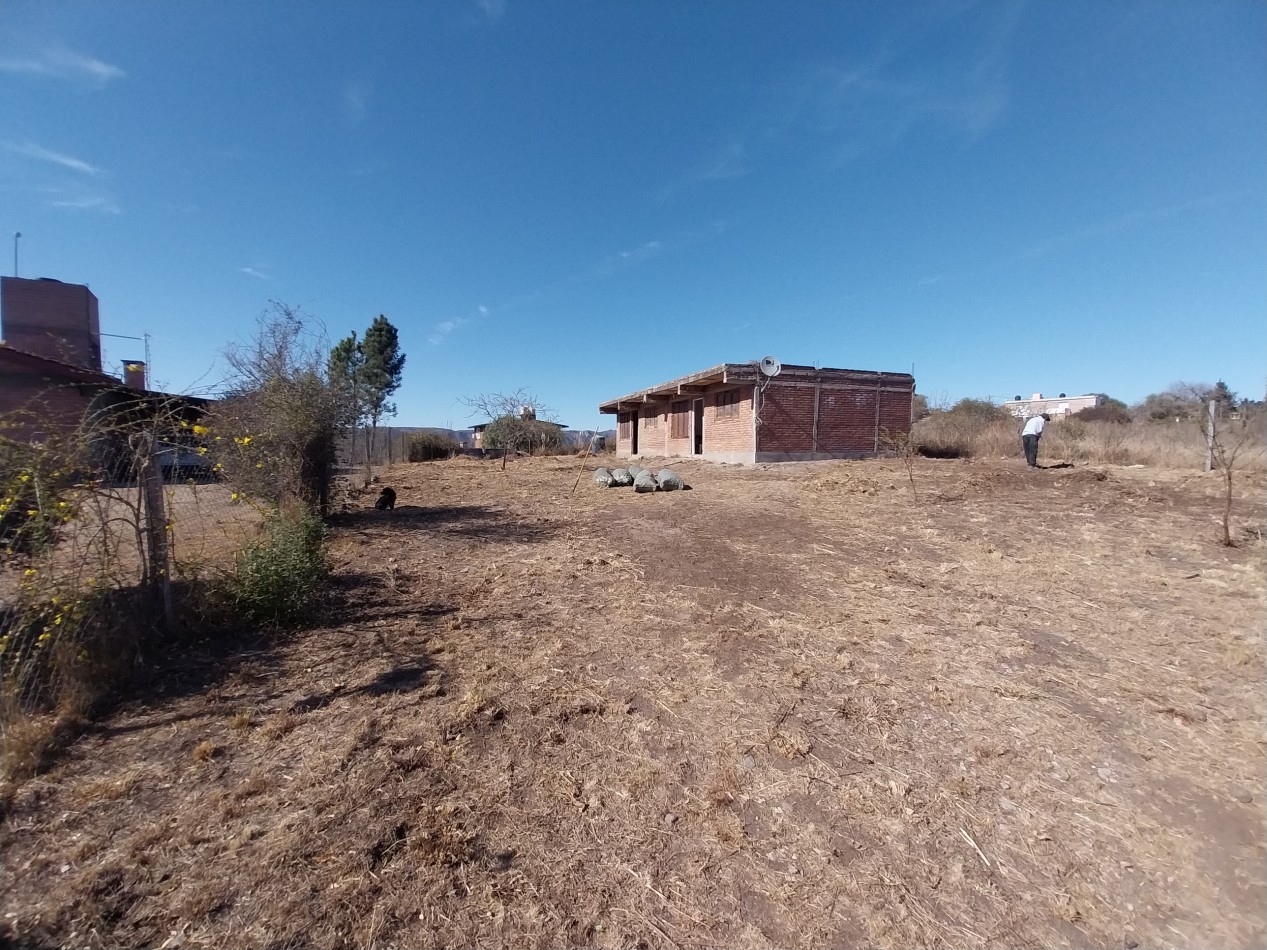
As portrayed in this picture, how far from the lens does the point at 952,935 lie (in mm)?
1601

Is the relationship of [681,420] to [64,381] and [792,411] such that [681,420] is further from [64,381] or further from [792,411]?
[64,381]

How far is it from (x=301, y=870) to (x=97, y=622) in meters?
2.23

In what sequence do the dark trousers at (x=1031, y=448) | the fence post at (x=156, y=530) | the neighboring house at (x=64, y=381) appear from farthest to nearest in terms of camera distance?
the dark trousers at (x=1031, y=448) → the fence post at (x=156, y=530) → the neighboring house at (x=64, y=381)

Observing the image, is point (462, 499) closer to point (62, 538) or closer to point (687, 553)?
point (687, 553)

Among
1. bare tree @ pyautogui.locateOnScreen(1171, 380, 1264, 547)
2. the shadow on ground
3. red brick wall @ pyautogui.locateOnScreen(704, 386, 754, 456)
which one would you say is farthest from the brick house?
bare tree @ pyautogui.locateOnScreen(1171, 380, 1264, 547)

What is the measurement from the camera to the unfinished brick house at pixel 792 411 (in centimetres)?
1689

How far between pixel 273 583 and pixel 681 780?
10.7 feet

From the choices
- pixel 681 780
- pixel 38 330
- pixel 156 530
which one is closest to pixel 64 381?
pixel 38 330

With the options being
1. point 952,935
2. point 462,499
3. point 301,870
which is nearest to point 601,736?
point 301,870

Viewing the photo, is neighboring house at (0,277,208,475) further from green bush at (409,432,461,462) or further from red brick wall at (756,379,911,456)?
red brick wall at (756,379,911,456)

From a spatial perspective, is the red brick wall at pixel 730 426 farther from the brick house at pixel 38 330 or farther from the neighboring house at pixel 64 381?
the brick house at pixel 38 330

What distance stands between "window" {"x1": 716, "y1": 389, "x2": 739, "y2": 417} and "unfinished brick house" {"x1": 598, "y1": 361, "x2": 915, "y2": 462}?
1.4 inches

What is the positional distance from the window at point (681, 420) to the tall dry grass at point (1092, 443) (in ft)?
29.0

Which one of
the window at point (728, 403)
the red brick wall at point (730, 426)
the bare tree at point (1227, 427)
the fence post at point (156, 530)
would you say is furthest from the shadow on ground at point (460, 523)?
the bare tree at point (1227, 427)
